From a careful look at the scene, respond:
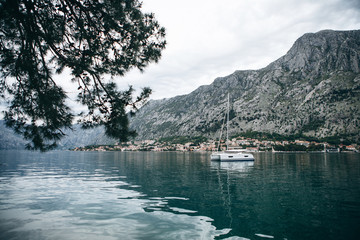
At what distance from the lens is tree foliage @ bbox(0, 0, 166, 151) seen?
7211mm

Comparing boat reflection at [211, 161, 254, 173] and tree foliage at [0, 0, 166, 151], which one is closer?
tree foliage at [0, 0, 166, 151]

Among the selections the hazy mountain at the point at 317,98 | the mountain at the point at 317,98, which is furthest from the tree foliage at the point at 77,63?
the mountain at the point at 317,98

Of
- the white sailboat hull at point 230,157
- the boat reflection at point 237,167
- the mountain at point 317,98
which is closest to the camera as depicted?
the boat reflection at point 237,167

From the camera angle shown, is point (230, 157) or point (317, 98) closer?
point (230, 157)

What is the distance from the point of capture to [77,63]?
7.10 m

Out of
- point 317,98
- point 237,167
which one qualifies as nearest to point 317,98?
point 317,98

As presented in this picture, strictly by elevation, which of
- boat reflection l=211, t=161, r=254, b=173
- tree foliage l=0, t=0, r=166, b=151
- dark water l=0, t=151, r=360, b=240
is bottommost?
boat reflection l=211, t=161, r=254, b=173

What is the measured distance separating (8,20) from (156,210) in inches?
410

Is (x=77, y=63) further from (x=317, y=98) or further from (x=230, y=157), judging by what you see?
(x=317, y=98)

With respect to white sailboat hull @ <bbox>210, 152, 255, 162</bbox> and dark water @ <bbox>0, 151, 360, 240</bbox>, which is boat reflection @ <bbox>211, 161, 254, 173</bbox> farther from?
dark water @ <bbox>0, 151, 360, 240</bbox>

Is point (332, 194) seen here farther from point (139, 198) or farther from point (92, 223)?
point (92, 223)

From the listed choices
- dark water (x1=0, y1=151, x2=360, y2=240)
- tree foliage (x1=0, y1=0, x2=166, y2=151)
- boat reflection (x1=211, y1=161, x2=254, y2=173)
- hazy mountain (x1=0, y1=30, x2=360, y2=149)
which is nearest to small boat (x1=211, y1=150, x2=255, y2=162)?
boat reflection (x1=211, y1=161, x2=254, y2=173)

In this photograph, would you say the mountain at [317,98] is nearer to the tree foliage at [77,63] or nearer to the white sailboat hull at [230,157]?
the white sailboat hull at [230,157]

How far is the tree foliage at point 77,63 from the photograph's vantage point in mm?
7211
